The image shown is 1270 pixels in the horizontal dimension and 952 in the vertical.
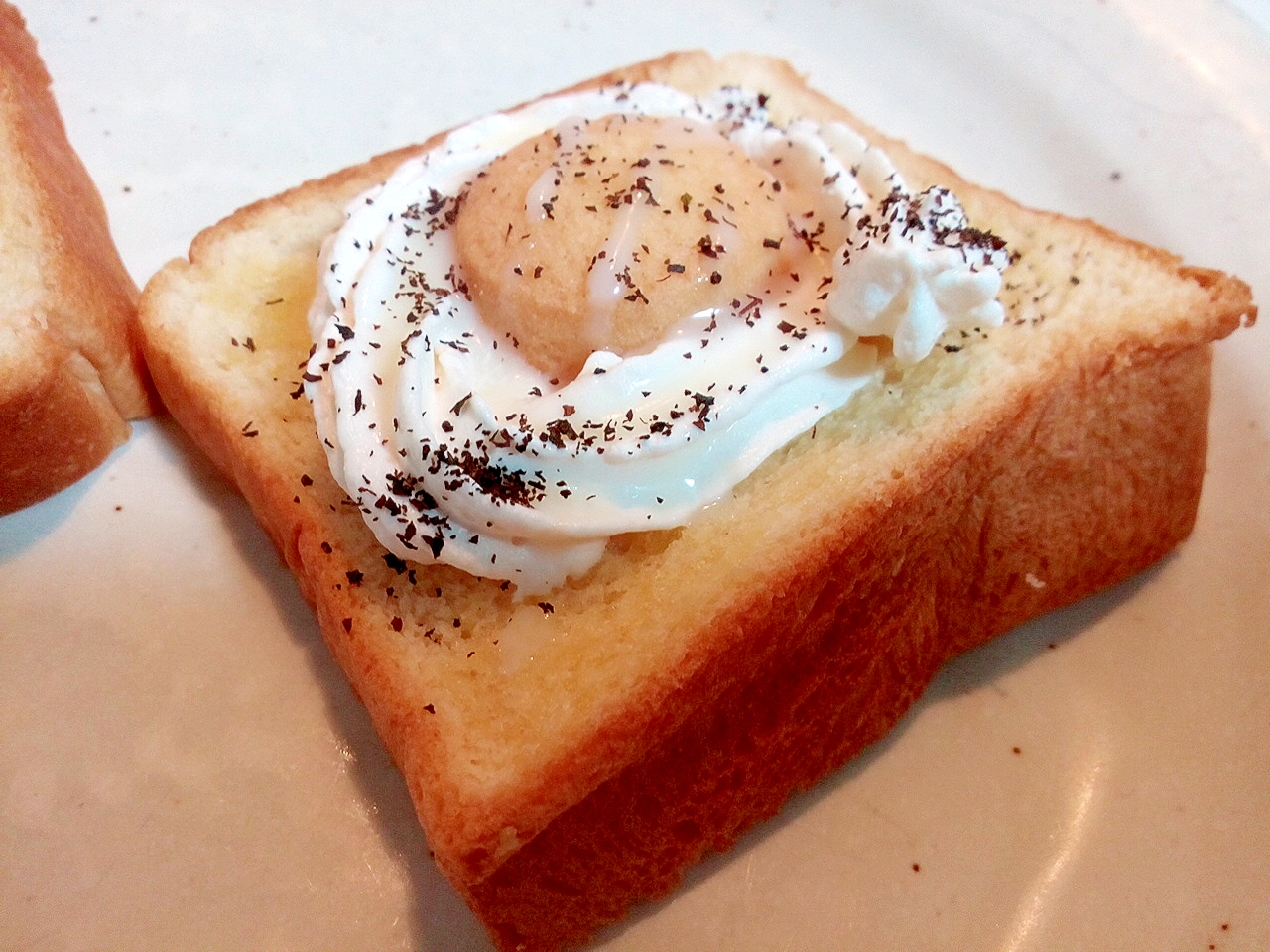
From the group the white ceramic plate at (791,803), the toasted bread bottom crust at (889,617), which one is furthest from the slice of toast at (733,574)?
the white ceramic plate at (791,803)

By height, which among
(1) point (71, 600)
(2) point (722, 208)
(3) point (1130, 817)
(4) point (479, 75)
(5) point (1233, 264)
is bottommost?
(1) point (71, 600)

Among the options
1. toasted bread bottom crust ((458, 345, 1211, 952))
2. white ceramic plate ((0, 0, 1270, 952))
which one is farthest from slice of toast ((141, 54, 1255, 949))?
white ceramic plate ((0, 0, 1270, 952))

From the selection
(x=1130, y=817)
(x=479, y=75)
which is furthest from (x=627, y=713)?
(x=479, y=75)

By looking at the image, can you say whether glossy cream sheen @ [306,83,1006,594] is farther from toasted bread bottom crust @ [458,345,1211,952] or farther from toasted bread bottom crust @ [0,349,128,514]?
toasted bread bottom crust @ [0,349,128,514]

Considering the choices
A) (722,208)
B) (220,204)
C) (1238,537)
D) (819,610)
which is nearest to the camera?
(819,610)

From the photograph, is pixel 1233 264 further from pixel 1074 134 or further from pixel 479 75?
pixel 479 75
